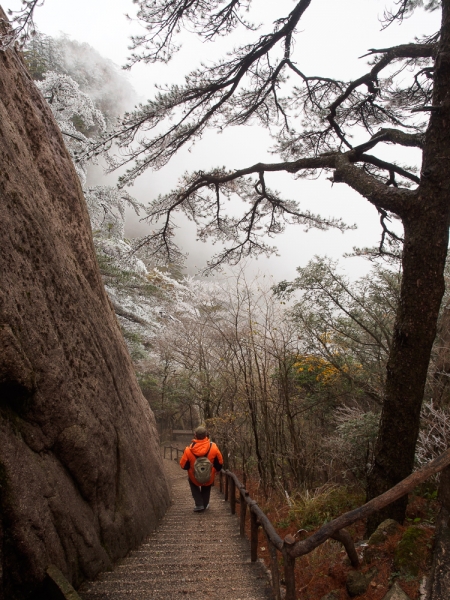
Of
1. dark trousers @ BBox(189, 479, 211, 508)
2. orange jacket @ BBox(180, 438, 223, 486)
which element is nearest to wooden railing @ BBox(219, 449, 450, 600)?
orange jacket @ BBox(180, 438, 223, 486)

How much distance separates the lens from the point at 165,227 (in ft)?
22.0

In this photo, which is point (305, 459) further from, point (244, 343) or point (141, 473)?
point (141, 473)

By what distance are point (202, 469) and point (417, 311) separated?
437 centimetres

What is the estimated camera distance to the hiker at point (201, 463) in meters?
6.08

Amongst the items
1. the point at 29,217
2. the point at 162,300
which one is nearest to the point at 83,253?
the point at 29,217

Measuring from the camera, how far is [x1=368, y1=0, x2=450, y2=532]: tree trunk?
3.47 metres

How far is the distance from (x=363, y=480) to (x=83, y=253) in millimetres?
5737

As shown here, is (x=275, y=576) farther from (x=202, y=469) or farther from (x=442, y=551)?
(x=202, y=469)

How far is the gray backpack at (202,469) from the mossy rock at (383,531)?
3384 millimetres

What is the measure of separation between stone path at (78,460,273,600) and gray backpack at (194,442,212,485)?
31.7 inches

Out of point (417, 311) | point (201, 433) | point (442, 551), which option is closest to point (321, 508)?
point (201, 433)

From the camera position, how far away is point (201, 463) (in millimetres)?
6098

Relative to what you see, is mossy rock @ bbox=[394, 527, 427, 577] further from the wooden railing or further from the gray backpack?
the gray backpack

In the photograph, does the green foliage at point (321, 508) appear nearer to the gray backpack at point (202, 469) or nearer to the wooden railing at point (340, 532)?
the gray backpack at point (202, 469)
